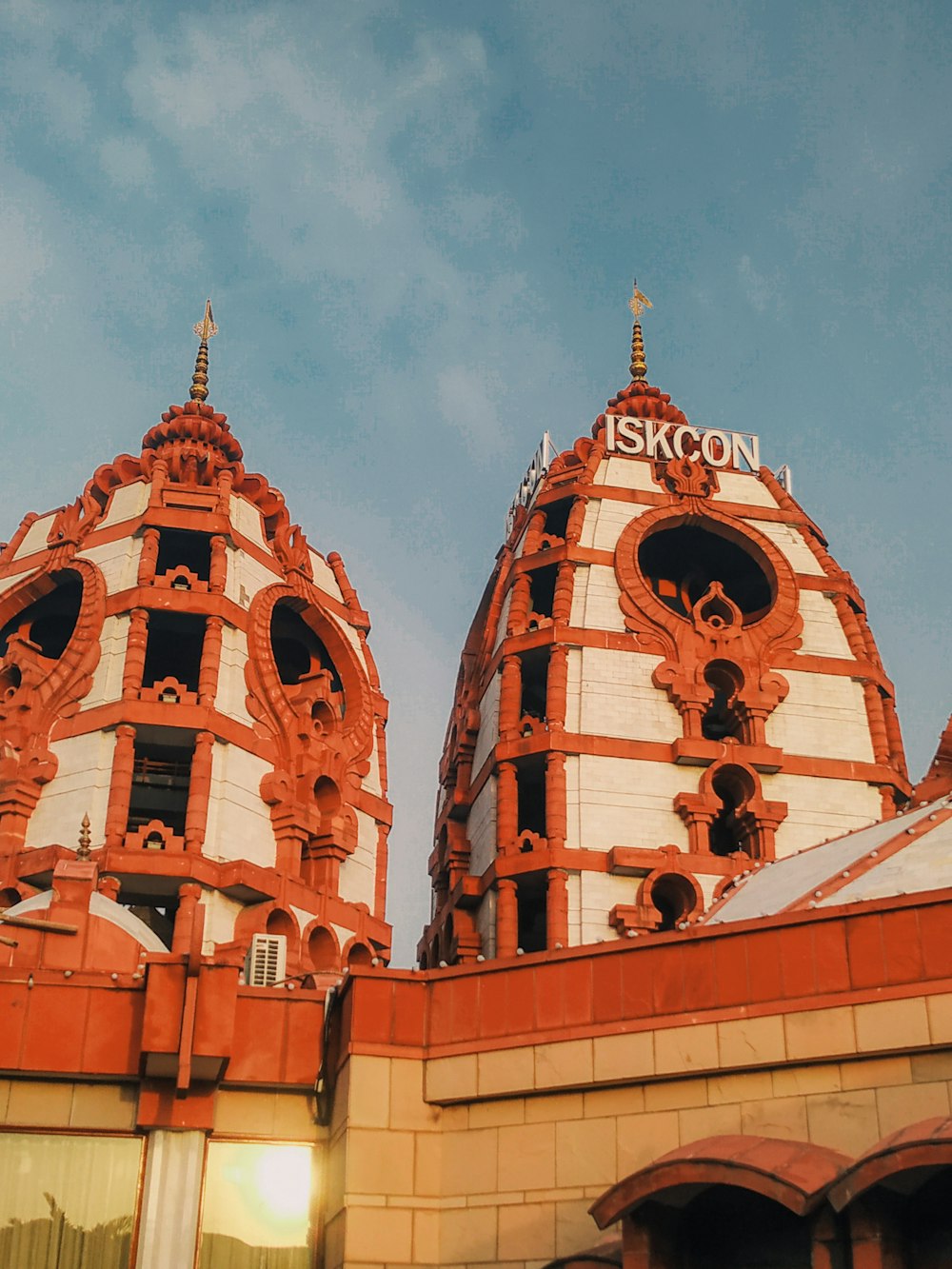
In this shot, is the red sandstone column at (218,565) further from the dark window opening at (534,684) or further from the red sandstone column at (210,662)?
the dark window opening at (534,684)

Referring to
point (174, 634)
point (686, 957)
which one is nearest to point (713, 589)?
point (174, 634)

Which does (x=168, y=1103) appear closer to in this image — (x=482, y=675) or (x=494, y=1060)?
(x=494, y=1060)

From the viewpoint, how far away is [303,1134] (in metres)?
24.8

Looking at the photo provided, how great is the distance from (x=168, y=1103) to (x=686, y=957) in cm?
820

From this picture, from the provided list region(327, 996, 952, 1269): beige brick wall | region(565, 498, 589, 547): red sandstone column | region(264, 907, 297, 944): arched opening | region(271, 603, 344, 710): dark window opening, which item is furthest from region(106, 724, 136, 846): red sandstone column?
region(327, 996, 952, 1269): beige brick wall

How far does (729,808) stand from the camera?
2175 inches

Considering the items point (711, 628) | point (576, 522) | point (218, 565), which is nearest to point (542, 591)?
point (576, 522)

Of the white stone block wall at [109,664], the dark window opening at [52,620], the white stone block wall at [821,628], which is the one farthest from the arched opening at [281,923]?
the white stone block wall at [821,628]

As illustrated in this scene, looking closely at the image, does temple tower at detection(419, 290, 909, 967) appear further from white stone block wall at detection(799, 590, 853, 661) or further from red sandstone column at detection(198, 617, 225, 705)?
red sandstone column at detection(198, 617, 225, 705)

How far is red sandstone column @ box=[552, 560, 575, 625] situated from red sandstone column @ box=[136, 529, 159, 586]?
14193 millimetres

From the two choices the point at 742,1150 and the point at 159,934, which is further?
the point at 159,934

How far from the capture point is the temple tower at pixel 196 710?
4991 centimetres

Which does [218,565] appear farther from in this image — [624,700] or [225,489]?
[624,700]

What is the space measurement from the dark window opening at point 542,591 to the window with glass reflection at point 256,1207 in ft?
121
